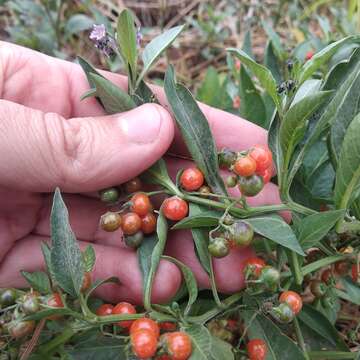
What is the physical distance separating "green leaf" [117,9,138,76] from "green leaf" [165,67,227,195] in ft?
0.55

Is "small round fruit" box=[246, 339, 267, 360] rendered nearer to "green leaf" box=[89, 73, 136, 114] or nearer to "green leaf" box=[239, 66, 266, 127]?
"green leaf" box=[89, 73, 136, 114]

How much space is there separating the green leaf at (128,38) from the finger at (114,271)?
61 centimetres

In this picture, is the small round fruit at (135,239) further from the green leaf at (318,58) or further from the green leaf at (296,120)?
the green leaf at (318,58)

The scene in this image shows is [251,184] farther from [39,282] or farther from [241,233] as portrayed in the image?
[39,282]

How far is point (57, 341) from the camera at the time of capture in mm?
1485

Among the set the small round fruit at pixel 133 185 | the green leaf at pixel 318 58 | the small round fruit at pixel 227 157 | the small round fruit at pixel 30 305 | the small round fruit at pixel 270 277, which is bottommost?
the small round fruit at pixel 30 305

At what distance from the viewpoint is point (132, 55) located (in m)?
1.59

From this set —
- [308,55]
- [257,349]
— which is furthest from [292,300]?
[308,55]

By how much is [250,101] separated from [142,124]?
0.64 metres

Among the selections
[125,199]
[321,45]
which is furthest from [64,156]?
[321,45]

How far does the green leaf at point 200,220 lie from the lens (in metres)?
1.40

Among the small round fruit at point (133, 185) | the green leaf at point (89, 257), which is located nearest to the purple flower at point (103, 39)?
the small round fruit at point (133, 185)

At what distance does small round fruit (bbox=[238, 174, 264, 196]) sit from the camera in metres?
1.37

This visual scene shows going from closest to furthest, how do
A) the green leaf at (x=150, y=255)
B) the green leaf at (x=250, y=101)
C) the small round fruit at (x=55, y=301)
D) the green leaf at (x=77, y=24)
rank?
the small round fruit at (x=55, y=301)
the green leaf at (x=150, y=255)
the green leaf at (x=250, y=101)
the green leaf at (x=77, y=24)
